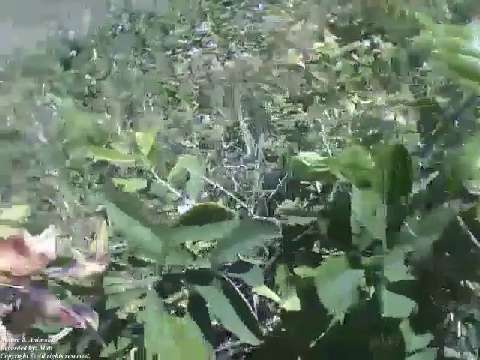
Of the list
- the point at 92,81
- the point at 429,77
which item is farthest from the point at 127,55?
the point at 429,77

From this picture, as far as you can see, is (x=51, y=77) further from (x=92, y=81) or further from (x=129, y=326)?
(x=129, y=326)

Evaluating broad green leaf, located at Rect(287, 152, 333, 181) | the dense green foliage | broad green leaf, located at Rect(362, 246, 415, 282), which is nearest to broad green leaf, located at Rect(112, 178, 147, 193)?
the dense green foliage

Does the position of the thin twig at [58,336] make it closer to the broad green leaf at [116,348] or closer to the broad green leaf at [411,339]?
the broad green leaf at [116,348]

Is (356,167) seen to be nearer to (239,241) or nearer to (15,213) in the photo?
Answer: (239,241)

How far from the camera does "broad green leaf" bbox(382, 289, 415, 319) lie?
17.7 inches

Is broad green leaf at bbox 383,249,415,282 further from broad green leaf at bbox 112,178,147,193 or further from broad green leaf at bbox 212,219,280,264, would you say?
broad green leaf at bbox 112,178,147,193

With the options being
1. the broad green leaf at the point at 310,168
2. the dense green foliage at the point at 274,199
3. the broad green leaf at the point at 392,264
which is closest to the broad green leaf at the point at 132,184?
the dense green foliage at the point at 274,199

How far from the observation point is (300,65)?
107 cm

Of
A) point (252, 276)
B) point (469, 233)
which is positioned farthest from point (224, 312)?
point (469, 233)

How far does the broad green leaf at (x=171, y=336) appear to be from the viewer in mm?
428

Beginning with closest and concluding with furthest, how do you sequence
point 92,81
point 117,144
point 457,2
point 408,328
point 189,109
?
point 408,328, point 117,144, point 457,2, point 189,109, point 92,81

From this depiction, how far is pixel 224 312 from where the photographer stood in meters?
0.48

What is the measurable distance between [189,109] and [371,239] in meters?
0.54

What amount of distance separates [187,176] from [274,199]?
0.26 feet
